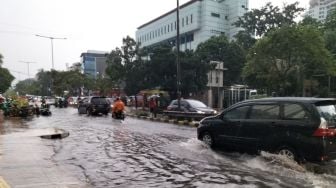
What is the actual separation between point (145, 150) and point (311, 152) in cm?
537

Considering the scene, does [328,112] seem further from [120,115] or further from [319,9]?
[319,9]

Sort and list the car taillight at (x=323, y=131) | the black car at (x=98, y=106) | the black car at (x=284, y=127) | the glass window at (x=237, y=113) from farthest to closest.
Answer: the black car at (x=98, y=106), the glass window at (x=237, y=113), the black car at (x=284, y=127), the car taillight at (x=323, y=131)

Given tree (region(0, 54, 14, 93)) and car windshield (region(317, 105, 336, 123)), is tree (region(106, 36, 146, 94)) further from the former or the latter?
tree (region(0, 54, 14, 93))

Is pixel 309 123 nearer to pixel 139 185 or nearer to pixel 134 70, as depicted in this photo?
pixel 139 185

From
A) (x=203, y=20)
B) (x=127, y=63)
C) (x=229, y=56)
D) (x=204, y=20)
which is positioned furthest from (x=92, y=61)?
(x=127, y=63)

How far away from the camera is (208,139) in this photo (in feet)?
42.8

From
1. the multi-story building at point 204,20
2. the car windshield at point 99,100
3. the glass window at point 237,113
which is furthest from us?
the multi-story building at point 204,20

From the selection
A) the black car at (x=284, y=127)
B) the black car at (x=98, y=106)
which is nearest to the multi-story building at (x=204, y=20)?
the black car at (x=98, y=106)

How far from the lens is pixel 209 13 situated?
95812mm

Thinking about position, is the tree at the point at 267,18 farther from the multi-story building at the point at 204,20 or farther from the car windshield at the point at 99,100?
the car windshield at the point at 99,100

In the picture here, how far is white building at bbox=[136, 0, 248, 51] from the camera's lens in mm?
96125

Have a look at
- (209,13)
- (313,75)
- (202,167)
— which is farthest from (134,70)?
(209,13)

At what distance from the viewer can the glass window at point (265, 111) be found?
10.7 m

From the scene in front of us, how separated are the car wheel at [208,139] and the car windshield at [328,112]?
3.85 metres
